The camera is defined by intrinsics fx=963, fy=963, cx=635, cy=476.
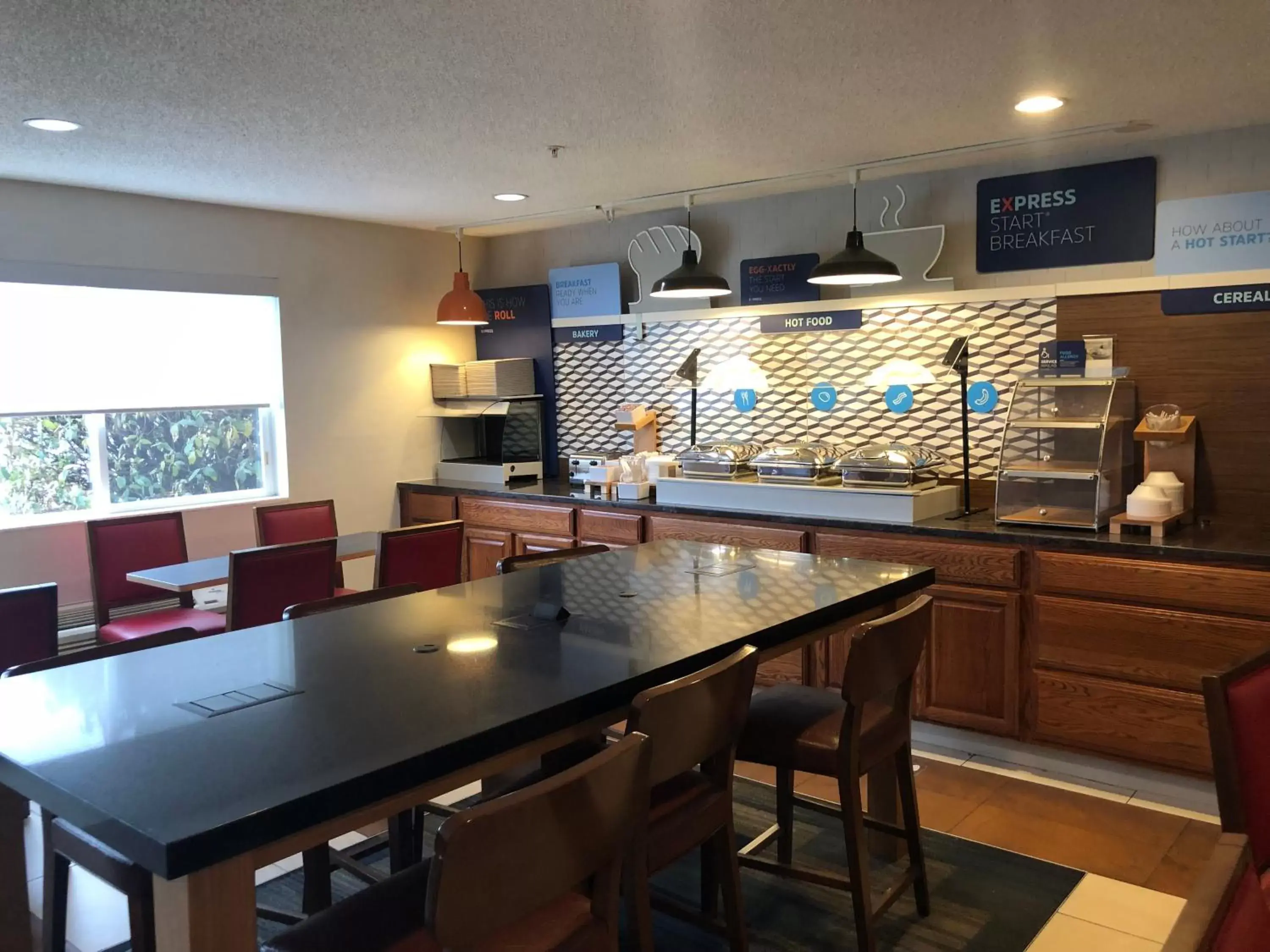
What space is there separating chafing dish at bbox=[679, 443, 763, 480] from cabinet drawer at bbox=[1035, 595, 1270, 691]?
1.46 meters

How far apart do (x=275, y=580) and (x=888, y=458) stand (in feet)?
7.94

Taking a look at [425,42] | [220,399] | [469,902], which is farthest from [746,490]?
[469,902]

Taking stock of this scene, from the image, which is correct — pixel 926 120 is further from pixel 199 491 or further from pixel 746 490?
pixel 199 491

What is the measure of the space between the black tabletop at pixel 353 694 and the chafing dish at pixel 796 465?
1.39 m

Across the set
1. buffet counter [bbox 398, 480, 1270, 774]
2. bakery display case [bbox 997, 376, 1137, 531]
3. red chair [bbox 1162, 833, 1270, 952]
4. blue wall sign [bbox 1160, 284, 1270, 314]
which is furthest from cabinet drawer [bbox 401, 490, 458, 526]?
red chair [bbox 1162, 833, 1270, 952]

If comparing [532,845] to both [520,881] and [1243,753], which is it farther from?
[1243,753]

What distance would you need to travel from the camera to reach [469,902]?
1.25m

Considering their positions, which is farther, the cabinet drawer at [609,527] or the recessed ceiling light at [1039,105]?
the cabinet drawer at [609,527]

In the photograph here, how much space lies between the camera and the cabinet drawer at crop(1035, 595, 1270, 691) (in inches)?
122

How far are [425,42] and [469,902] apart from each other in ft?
7.00

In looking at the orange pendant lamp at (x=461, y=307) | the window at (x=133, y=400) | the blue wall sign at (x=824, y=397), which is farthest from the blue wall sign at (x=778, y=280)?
the window at (x=133, y=400)

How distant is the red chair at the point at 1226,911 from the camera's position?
901 millimetres

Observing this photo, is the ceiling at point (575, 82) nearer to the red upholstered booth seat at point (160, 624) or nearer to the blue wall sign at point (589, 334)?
the blue wall sign at point (589, 334)

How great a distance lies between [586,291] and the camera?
5461 millimetres
